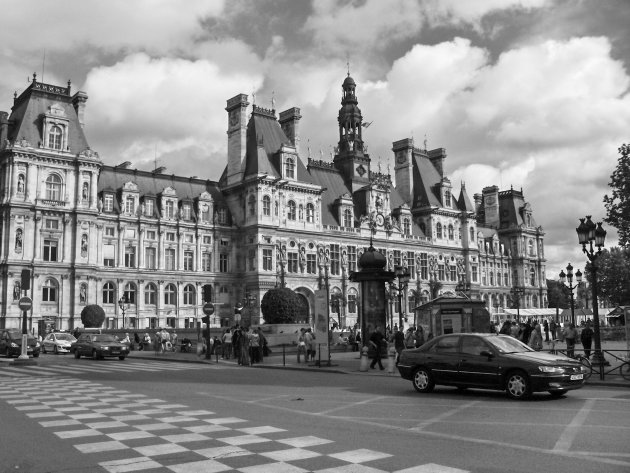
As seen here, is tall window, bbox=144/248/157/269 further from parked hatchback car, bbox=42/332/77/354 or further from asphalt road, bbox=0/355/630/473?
asphalt road, bbox=0/355/630/473

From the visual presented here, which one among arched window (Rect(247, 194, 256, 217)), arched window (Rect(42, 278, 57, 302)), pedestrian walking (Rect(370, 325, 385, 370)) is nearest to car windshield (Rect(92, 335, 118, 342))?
pedestrian walking (Rect(370, 325, 385, 370))

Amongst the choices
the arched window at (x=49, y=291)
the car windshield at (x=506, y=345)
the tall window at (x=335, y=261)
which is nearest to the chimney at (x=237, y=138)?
the tall window at (x=335, y=261)

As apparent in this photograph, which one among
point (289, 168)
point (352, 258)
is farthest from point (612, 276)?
point (289, 168)

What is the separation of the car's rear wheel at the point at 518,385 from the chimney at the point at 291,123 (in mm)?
64316

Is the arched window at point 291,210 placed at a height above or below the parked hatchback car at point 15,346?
above

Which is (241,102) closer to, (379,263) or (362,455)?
(379,263)

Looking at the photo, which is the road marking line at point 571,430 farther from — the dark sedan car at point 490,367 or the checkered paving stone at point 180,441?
the checkered paving stone at point 180,441

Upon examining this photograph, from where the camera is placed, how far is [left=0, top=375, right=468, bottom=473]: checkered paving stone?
27.2ft

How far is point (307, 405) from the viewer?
47.1ft

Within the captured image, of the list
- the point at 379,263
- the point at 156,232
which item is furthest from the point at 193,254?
the point at 379,263

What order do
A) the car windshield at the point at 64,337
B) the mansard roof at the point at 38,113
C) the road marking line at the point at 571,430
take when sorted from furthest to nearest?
the mansard roof at the point at 38,113 < the car windshield at the point at 64,337 < the road marking line at the point at 571,430

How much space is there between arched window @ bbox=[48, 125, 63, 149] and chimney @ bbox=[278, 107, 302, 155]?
28109 mm

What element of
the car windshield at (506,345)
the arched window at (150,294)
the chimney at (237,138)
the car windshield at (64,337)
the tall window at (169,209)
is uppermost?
the chimney at (237,138)

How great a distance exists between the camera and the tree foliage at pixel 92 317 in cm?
5531
